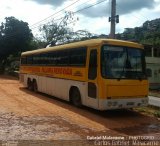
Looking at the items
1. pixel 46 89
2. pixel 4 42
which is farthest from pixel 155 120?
pixel 4 42

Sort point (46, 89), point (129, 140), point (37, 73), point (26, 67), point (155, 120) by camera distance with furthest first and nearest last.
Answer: point (26, 67), point (37, 73), point (46, 89), point (155, 120), point (129, 140)

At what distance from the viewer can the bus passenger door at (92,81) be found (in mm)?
13531

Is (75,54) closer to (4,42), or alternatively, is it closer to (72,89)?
(72,89)

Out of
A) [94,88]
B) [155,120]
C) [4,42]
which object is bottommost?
[155,120]

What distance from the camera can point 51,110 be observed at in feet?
47.9

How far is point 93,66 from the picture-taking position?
13.8 metres

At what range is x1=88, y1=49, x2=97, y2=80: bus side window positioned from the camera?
1363 centimetres

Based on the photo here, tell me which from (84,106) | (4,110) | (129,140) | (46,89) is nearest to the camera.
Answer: (129,140)

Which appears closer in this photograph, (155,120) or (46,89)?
(155,120)

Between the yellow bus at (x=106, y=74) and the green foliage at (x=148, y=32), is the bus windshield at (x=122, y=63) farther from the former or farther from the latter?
the green foliage at (x=148, y=32)

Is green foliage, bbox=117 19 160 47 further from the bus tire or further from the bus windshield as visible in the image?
the bus windshield

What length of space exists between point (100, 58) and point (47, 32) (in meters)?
42.6

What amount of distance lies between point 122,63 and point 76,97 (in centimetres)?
312

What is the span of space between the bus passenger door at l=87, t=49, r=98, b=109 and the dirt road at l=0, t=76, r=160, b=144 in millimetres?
524
